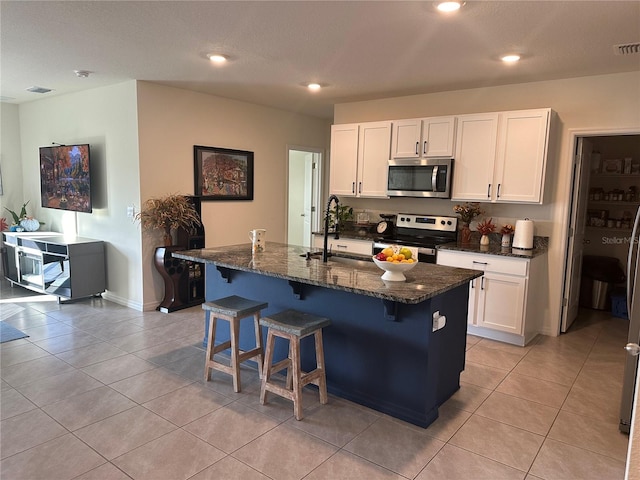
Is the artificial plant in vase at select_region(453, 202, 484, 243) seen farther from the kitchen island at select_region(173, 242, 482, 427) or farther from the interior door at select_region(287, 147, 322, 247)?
the interior door at select_region(287, 147, 322, 247)

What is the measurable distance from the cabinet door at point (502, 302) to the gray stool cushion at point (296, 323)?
6.69 feet

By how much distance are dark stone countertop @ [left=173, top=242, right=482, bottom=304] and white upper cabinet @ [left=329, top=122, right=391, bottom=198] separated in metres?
1.81

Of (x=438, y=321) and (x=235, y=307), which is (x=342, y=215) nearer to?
(x=235, y=307)

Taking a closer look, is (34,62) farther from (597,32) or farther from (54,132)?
(597,32)

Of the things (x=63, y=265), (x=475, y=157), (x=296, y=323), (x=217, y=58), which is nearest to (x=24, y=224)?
(x=63, y=265)

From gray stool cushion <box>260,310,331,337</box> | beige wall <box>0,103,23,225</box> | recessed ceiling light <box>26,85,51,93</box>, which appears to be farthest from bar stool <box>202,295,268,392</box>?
beige wall <box>0,103,23,225</box>

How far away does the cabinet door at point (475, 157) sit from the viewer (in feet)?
14.1

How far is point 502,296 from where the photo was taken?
407cm

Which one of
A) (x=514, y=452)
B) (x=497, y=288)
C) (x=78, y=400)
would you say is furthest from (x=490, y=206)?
(x=78, y=400)

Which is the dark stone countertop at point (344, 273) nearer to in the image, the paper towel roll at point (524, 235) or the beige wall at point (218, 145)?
the paper towel roll at point (524, 235)

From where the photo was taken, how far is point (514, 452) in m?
2.43

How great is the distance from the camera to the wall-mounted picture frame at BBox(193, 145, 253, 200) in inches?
207

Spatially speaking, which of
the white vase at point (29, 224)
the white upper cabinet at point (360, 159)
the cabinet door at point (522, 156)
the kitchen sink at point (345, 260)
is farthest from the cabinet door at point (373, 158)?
the white vase at point (29, 224)

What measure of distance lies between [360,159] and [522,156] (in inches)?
70.5
